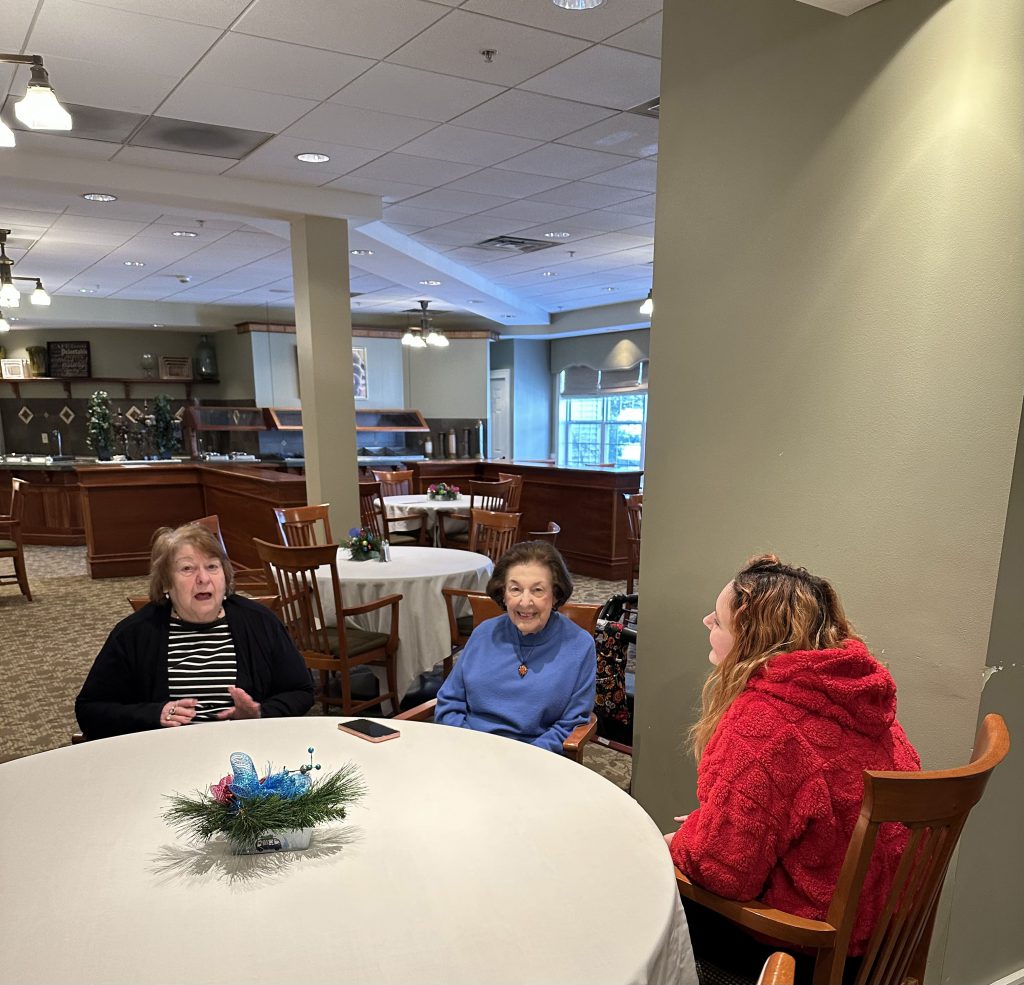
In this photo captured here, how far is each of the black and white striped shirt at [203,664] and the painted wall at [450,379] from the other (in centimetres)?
949

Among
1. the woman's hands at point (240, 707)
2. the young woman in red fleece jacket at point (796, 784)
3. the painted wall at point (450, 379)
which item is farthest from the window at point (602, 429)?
the young woman in red fleece jacket at point (796, 784)

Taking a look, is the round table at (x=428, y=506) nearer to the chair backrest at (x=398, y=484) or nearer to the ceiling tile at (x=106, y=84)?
the chair backrest at (x=398, y=484)

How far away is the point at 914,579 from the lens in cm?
175

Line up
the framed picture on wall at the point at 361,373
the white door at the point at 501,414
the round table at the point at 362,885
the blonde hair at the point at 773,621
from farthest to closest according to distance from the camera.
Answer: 1. the white door at the point at 501,414
2. the framed picture on wall at the point at 361,373
3. the blonde hair at the point at 773,621
4. the round table at the point at 362,885

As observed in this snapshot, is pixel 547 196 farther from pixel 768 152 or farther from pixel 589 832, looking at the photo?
pixel 589 832

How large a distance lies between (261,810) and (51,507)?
9.35 meters

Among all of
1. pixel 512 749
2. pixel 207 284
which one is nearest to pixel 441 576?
pixel 512 749

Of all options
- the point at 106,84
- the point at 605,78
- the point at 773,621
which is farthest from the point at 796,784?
the point at 106,84

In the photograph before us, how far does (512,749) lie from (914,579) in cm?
103

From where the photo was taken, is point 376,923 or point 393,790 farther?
point 393,790

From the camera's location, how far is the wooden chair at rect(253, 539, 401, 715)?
135 inches

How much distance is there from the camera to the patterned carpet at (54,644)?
12.0ft

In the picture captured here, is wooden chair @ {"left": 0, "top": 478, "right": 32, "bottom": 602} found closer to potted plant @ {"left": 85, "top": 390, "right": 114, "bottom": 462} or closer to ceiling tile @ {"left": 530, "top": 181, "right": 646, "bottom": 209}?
potted plant @ {"left": 85, "top": 390, "right": 114, "bottom": 462}

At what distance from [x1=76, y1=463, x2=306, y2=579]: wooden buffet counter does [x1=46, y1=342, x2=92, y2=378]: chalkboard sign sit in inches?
168
